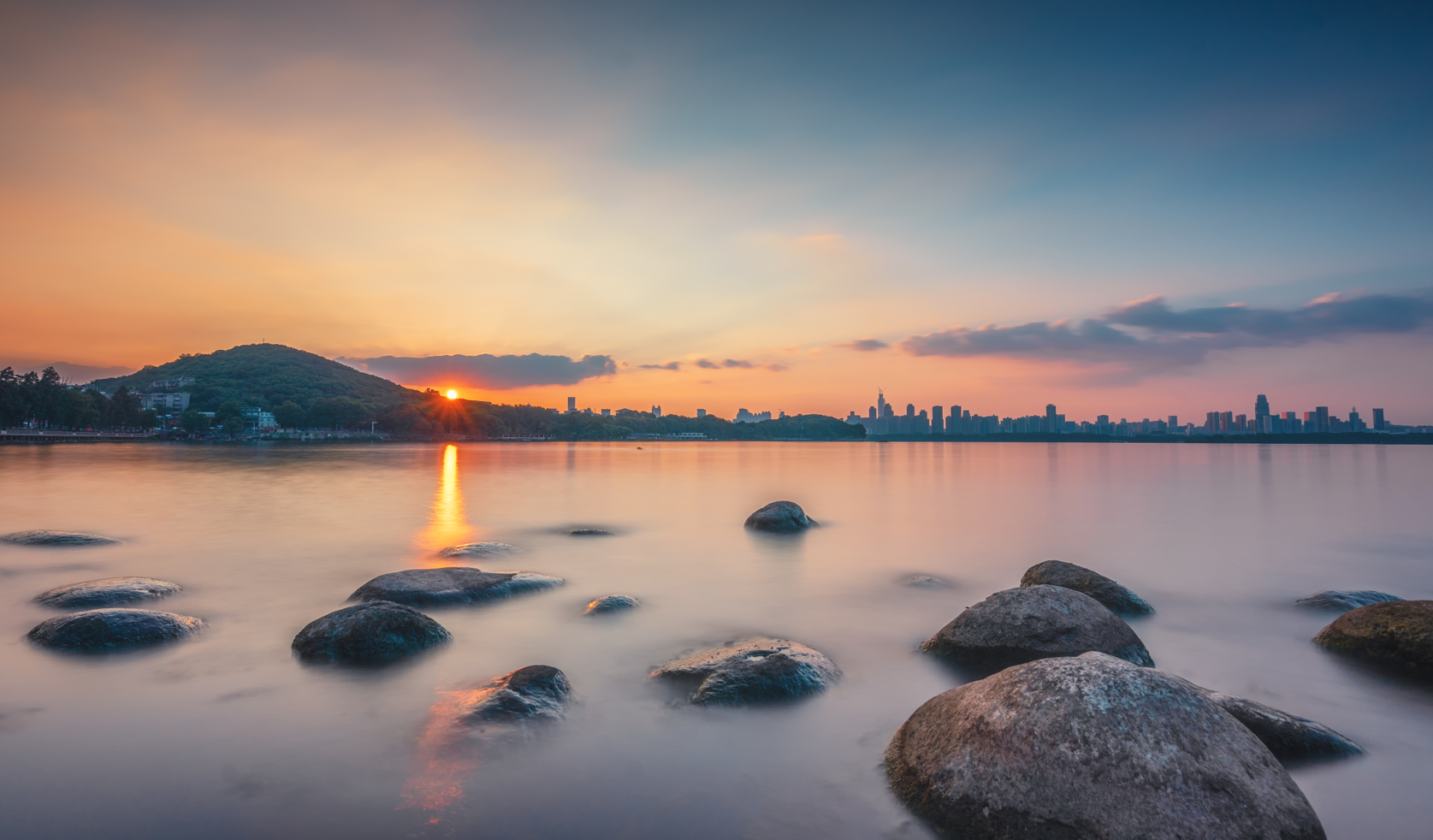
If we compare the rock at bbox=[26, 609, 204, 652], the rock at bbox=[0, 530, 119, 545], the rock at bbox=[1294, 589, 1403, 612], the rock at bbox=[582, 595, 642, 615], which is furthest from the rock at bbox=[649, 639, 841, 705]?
the rock at bbox=[0, 530, 119, 545]

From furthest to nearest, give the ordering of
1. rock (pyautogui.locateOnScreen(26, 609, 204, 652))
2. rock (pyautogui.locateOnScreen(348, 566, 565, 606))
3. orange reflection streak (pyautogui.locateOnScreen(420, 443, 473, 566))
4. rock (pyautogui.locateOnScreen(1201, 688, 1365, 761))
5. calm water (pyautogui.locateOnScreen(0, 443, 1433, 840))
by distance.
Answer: orange reflection streak (pyautogui.locateOnScreen(420, 443, 473, 566))
rock (pyautogui.locateOnScreen(348, 566, 565, 606))
rock (pyautogui.locateOnScreen(26, 609, 204, 652))
rock (pyautogui.locateOnScreen(1201, 688, 1365, 761))
calm water (pyautogui.locateOnScreen(0, 443, 1433, 840))

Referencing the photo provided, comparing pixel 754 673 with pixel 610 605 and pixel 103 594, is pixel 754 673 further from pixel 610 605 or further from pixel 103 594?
pixel 103 594

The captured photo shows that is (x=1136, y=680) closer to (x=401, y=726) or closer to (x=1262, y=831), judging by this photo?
(x=1262, y=831)

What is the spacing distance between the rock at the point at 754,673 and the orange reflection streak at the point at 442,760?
8.46ft

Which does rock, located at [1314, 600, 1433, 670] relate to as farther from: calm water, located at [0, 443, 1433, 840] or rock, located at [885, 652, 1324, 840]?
rock, located at [885, 652, 1324, 840]

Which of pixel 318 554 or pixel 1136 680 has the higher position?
pixel 1136 680

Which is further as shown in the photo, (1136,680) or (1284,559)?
(1284,559)

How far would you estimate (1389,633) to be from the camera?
9.54 metres

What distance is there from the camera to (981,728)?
542 centimetres

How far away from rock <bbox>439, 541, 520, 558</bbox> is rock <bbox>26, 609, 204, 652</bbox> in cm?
793

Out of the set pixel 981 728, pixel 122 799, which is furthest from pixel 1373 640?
pixel 122 799

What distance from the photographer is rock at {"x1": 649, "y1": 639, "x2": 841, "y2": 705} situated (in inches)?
317

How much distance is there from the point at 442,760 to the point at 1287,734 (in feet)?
27.5

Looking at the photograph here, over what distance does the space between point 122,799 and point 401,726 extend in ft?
7.57
